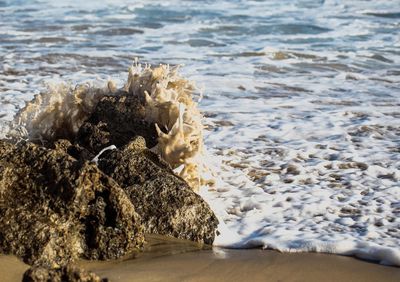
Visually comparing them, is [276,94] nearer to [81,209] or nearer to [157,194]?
[157,194]

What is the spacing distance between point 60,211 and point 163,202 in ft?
2.04

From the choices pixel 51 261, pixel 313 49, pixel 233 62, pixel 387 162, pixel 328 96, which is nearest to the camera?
pixel 51 261

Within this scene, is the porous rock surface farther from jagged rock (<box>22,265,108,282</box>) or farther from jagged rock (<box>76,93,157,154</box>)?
jagged rock (<box>22,265,108,282</box>)

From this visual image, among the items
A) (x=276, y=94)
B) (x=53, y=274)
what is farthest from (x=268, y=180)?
(x=276, y=94)

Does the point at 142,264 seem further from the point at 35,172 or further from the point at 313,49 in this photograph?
the point at 313,49

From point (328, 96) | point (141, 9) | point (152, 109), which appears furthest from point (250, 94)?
point (141, 9)

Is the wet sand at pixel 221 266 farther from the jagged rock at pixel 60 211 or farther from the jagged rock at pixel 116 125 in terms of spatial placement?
the jagged rock at pixel 116 125

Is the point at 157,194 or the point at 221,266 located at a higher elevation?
the point at 157,194

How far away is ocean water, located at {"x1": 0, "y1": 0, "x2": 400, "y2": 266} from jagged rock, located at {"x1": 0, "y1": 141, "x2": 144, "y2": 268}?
0.65 meters

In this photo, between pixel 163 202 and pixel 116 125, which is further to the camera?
pixel 116 125

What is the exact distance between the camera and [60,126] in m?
4.22

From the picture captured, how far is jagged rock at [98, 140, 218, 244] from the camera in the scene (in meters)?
3.33

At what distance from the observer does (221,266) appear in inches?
120

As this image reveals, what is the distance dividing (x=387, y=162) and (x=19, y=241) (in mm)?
2928
